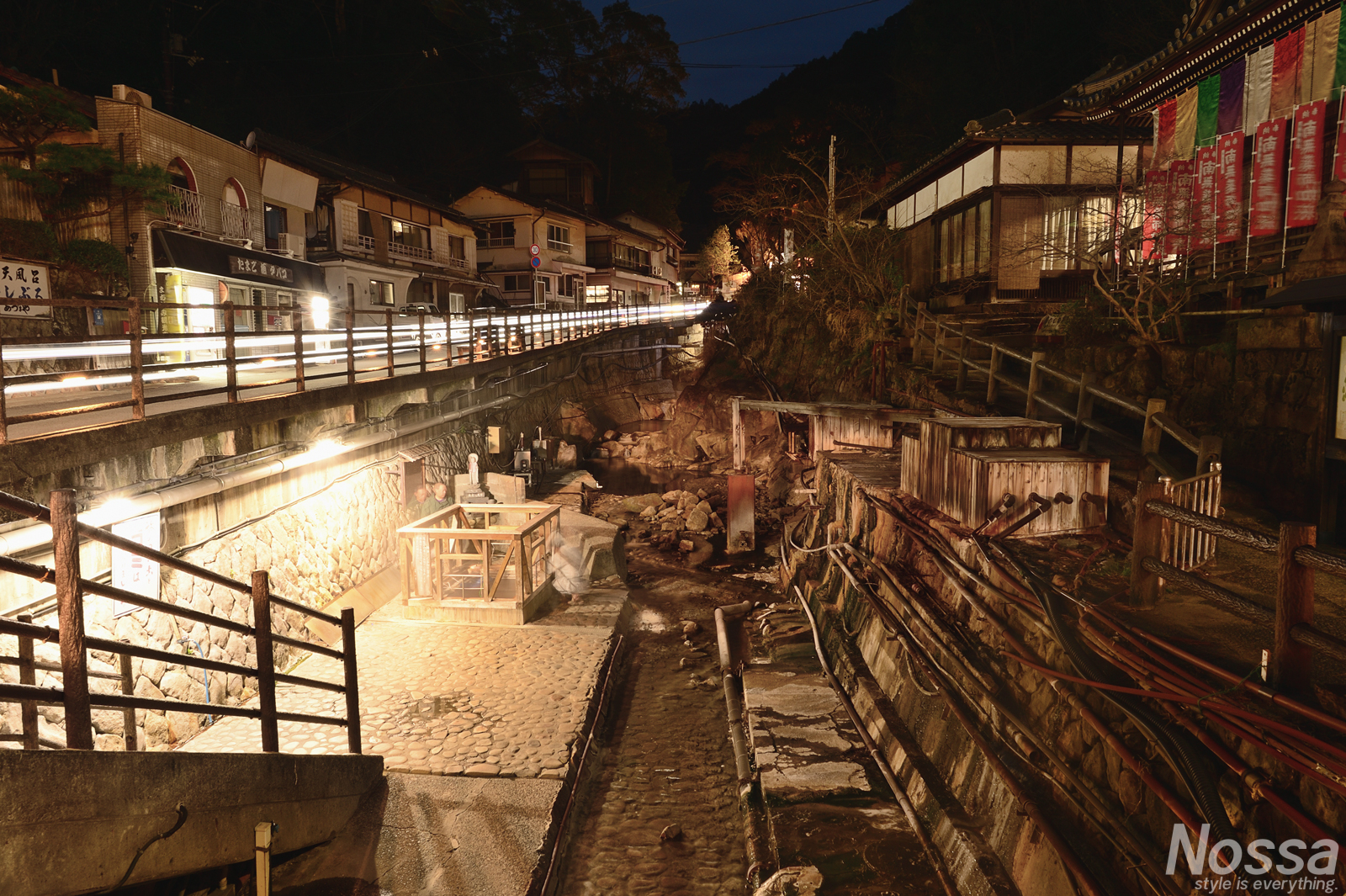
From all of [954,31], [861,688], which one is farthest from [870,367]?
[954,31]

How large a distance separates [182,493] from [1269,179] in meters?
16.5

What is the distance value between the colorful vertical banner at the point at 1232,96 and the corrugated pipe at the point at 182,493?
53.2ft

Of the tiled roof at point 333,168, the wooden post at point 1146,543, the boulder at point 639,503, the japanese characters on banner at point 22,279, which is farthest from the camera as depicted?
the tiled roof at point 333,168

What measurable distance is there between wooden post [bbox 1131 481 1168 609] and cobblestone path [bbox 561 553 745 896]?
503cm

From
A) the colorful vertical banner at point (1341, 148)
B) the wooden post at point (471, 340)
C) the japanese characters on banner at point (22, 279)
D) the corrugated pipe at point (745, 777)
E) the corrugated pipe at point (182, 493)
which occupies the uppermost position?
the colorful vertical banner at point (1341, 148)

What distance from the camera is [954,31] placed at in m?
35.4

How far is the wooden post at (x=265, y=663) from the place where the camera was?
219 inches

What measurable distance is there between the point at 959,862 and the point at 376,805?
17.9 feet

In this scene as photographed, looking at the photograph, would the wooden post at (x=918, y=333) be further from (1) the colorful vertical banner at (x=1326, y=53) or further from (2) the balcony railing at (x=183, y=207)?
(2) the balcony railing at (x=183, y=207)

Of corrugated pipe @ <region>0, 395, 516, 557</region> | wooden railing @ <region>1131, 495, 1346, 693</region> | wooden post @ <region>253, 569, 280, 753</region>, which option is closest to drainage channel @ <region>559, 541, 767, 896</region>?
wooden post @ <region>253, 569, 280, 753</region>

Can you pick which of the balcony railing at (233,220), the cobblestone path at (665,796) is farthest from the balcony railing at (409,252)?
the cobblestone path at (665,796)

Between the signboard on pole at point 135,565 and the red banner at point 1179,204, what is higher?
the red banner at point 1179,204

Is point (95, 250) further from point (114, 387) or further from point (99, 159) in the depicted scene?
point (114, 387)

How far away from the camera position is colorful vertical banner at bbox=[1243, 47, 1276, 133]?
11.8 m
